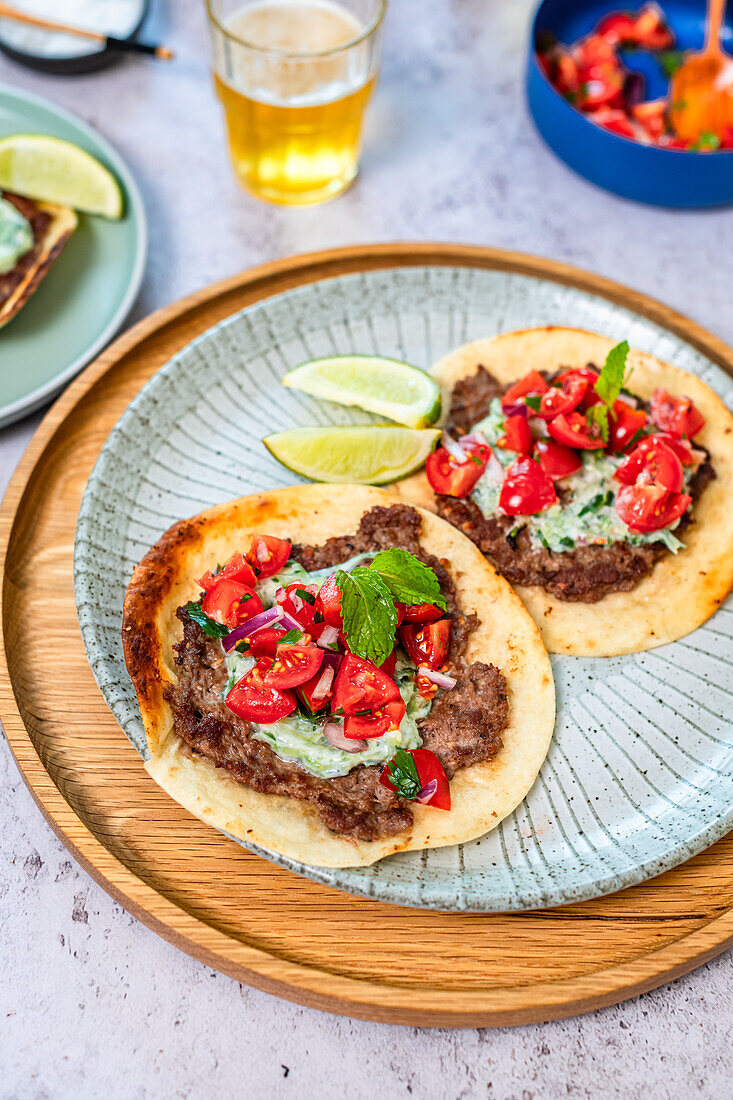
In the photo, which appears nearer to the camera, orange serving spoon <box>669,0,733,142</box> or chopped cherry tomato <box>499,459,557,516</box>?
chopped cherry tomato <box>499,459,557,516</box>

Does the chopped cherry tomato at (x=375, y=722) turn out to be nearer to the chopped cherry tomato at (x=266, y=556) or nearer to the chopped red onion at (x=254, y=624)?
the chopped red onion at (x=254, y=624)

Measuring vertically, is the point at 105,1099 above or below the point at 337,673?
below

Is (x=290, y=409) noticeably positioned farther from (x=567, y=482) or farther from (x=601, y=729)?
(x=601, y=729)

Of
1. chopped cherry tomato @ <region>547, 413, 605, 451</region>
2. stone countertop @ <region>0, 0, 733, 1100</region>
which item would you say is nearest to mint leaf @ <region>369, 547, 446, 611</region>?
chopped cherry tomato @ <region>547, 413, 605, 451</region>

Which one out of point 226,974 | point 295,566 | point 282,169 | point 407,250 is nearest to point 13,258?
point 282,169

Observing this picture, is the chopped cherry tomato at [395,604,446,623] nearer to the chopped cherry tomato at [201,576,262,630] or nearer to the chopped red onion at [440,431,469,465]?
the chopped cherry tomato at [201,576,262,630]

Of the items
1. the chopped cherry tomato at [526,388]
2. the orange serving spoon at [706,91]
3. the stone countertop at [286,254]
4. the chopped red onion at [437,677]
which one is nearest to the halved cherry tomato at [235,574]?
the chopped red onion at [437,677]

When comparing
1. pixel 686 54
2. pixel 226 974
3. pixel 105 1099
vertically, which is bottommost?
pixel 105 1099
